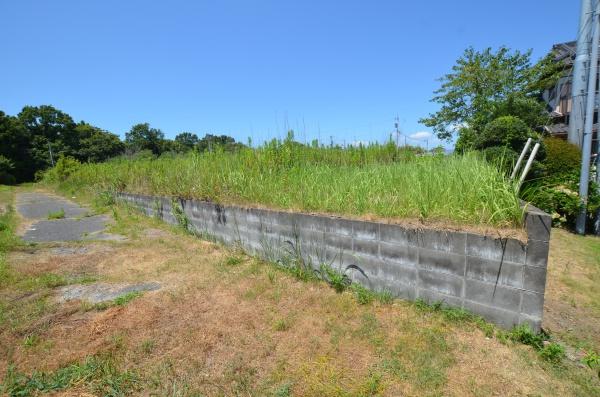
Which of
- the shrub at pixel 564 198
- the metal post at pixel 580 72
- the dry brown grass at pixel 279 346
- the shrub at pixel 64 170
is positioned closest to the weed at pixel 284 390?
the dry brown grass at pixel 279 346

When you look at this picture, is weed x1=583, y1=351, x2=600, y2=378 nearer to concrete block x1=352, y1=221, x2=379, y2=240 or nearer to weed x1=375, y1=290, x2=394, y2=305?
weed x1=375, y1=290, x2=394, y2=305

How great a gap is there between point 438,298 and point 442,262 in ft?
1.09

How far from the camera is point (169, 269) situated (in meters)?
4.20

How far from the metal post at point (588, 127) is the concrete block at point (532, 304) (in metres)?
5.32

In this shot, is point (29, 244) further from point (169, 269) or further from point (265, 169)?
point (265, 169)

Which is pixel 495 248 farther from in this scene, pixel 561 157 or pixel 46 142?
pixel 46 142

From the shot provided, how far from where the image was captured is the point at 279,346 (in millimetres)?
2395

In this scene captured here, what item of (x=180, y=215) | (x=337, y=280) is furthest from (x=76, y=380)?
(x=180, y=215)

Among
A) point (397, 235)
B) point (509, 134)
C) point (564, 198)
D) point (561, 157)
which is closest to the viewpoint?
point (397, 235)

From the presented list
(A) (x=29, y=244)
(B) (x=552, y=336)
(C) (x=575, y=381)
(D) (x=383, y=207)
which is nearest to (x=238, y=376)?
(D) (x=383, y=207)

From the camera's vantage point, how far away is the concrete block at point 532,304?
2180 mm

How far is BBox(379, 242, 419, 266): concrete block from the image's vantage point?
107 inches

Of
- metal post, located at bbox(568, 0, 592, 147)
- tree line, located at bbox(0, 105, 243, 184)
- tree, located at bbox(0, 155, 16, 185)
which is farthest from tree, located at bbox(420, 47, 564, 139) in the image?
tree, located at bbox(0, 155, 16, 185)

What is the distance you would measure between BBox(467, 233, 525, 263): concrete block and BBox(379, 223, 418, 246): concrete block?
0.45 meters
